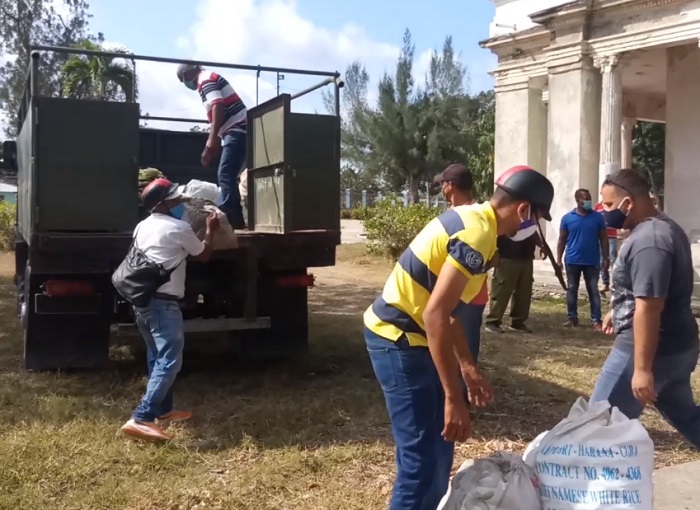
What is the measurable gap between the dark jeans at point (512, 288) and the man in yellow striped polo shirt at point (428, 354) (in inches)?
213

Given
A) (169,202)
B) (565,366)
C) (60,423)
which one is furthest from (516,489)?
(565,366)

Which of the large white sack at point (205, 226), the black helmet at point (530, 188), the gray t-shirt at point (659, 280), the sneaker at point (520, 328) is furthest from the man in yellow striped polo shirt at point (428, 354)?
the sneaker at point (520, 328)

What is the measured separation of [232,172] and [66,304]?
6.10 feet

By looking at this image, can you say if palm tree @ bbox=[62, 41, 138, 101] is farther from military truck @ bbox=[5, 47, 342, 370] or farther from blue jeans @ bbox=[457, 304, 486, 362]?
blue jeans @ bbox=[457, 304, 486, 362]

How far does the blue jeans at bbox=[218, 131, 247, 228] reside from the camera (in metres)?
6.76

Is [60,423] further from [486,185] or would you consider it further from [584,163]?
[486,185]

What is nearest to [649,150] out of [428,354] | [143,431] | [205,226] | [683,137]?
[683,137]

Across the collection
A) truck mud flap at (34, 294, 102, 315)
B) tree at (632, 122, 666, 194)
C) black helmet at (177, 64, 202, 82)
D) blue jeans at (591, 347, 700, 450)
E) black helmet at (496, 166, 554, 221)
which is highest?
tree at (632, 122, 666, 194)

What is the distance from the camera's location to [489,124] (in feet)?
122

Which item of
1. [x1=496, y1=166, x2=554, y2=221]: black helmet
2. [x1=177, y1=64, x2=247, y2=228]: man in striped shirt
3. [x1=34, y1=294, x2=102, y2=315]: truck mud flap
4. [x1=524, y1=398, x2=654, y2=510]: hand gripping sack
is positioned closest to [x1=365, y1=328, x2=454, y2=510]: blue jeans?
[x1=524, y1=398, x2=654, y2=510]: hand gripping sack

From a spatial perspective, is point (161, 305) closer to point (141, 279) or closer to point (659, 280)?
point (141, 279)

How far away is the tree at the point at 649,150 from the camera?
36.0m

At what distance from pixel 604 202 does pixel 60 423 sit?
3502mm

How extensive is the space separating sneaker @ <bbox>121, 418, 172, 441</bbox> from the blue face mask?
1.27m
